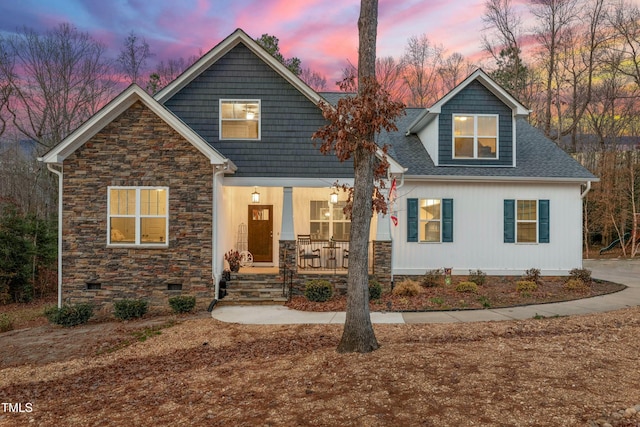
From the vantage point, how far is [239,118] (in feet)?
39.9

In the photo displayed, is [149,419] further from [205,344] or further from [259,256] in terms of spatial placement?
[259,256]

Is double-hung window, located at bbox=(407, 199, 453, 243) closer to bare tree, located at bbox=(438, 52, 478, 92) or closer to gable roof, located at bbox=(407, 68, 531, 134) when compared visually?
gable roof, located at bbox=(407, 68, 531, 134)

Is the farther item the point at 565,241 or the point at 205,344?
the point at 565,241

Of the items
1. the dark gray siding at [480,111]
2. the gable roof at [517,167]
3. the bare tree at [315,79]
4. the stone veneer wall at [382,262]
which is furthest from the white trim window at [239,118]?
the bare tree at [315,79]

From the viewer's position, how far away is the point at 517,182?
1323cm

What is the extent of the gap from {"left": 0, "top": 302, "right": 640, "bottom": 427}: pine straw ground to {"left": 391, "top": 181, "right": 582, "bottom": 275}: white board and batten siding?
4714 millimetres

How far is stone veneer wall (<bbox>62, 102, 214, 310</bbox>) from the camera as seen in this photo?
34.7 feet

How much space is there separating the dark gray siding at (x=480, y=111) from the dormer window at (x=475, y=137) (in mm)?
137

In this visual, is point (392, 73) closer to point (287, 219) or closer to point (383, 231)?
point (383, 231)

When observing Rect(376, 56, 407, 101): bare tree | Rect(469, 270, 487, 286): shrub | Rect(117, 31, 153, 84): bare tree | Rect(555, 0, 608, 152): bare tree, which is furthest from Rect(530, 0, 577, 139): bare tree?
Rect(117, 31, 153, 84): bare tree

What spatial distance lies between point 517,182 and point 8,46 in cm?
2574

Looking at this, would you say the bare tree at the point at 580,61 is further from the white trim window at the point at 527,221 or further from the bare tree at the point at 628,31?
the white trim window at the point at 527,221

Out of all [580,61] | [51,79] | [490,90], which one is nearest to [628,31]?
[580,61]

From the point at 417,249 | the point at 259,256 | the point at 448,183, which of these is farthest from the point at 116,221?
the point at 448,183
